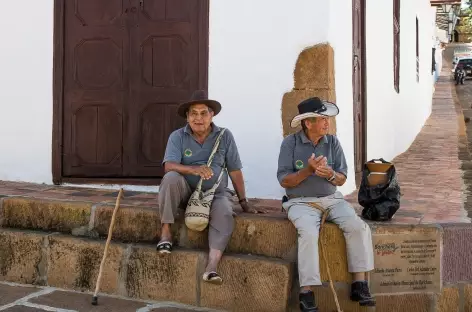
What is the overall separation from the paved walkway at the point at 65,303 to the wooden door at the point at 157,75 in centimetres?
168

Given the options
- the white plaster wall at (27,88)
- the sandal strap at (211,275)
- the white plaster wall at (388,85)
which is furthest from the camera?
the white plaster wall at (388,85)

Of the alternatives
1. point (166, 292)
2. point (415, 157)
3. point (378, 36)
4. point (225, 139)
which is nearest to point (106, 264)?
point (166, 292)

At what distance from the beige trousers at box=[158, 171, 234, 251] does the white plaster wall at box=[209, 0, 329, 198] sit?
3.87ft

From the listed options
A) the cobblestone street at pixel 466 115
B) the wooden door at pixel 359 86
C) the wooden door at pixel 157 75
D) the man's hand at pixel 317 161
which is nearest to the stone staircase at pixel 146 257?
the man's hand at pixel 317 161

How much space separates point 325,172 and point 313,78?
141 centimetres

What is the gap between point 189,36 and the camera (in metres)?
5.33

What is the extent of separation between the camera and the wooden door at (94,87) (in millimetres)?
5547

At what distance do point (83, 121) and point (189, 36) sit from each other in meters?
1.36

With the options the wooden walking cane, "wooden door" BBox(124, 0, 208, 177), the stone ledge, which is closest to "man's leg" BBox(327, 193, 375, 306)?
the wooden walking cane

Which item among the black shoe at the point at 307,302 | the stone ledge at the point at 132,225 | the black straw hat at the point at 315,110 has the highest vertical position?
the black straw hat at the point at 315,110

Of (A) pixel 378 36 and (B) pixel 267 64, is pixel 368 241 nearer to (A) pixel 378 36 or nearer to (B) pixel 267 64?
(B) pixel 267 64

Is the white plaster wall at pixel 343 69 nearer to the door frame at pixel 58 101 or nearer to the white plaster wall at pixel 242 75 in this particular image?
the white plaster wall at pixel 242 75

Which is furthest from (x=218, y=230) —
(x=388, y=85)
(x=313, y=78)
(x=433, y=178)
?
(x=388, y=85)

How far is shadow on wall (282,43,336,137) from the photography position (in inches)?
188
